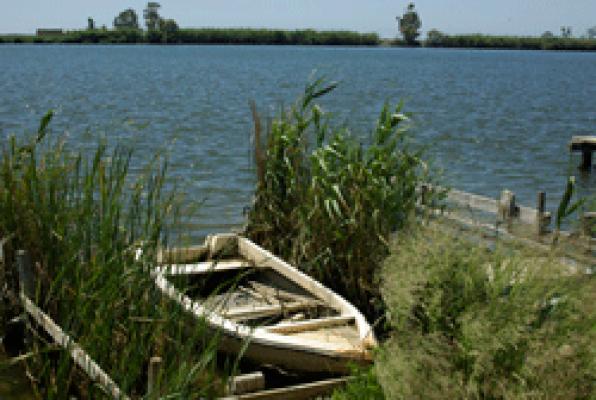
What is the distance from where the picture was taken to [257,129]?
7.80 m

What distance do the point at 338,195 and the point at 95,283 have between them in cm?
274

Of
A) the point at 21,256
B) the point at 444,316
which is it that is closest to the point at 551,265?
the point at 444,316

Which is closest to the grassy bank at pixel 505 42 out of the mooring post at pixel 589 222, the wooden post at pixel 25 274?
the mooring post at pixel 589 222

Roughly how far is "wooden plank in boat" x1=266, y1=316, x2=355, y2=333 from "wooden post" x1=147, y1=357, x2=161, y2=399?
2.26m

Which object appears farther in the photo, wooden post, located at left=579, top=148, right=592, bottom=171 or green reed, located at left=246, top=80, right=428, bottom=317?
wooden post, located at left=579, top=148, right=592, bottom=171

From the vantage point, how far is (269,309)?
681 centimetres

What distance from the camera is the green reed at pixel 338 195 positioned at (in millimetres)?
6887

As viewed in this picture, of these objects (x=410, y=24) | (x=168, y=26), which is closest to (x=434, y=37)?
(x=410, y=24)

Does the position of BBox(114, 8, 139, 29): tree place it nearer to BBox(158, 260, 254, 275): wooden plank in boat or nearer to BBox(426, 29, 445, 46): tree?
BBox(426, 29, 445, 46): tree

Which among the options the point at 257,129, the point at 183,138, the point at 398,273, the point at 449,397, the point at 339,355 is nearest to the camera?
the point at 449,397

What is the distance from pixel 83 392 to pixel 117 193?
3.75 ft

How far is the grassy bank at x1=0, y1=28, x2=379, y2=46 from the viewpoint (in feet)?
463

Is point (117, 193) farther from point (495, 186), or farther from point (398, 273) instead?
point (495, 186)

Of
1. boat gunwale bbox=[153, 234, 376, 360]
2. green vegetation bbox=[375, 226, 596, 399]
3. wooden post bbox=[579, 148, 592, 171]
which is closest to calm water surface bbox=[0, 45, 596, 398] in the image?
wooden post bbox=[579, 148, 592, 171]
